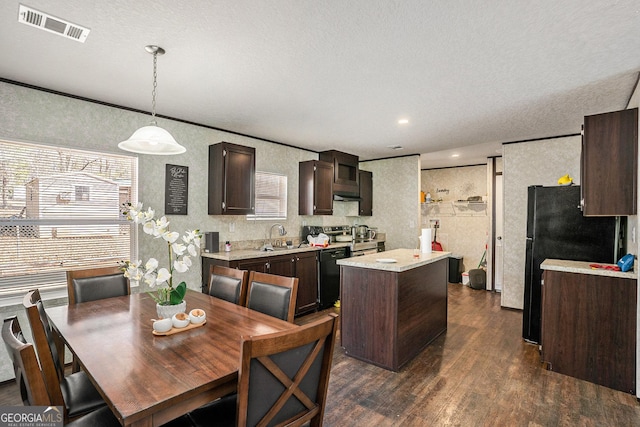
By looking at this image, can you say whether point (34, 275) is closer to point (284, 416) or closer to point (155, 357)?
point (155, 357)

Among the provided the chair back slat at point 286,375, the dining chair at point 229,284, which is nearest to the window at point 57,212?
the dining chair at point 229,284

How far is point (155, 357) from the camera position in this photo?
1371mm

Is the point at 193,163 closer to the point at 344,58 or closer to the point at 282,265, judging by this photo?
the point at 282,265

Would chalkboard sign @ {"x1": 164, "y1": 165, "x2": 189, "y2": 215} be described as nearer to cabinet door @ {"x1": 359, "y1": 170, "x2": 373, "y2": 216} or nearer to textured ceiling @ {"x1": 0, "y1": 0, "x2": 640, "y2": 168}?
Answer: textured ceiling @ {"x1": 0, "y1": 0, "x2": 640, "y2": 168}

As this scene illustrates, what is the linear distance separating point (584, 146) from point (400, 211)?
3215 mm

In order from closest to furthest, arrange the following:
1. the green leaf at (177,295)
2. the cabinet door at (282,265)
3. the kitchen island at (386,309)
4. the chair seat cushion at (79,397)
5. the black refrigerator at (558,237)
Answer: the chair seat cushion at (79,397) < the green leaf at (177,295) < the kitchen island at (386,309) < the black refrigerator at (558,237) < the cabinet door at (282,265)

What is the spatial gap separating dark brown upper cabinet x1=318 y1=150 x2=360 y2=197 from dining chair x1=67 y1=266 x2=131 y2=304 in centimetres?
345

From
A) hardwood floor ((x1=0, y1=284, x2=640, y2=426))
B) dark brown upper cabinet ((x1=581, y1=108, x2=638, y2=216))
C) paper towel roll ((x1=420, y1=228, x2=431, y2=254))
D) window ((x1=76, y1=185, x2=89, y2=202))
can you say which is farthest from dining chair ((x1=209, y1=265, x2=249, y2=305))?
dark brown upper cabinet ((x1=581, y1=108, x2=638, y2=216))

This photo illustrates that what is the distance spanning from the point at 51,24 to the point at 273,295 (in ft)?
6.80

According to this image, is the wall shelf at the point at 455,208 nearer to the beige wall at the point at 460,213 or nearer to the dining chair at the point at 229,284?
the beige wall at the point at 460,213

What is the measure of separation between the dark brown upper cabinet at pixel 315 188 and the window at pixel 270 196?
12.1 inches

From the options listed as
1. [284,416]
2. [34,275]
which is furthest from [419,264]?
[34,275]

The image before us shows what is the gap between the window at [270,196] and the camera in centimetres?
462

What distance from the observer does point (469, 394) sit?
247 cm
